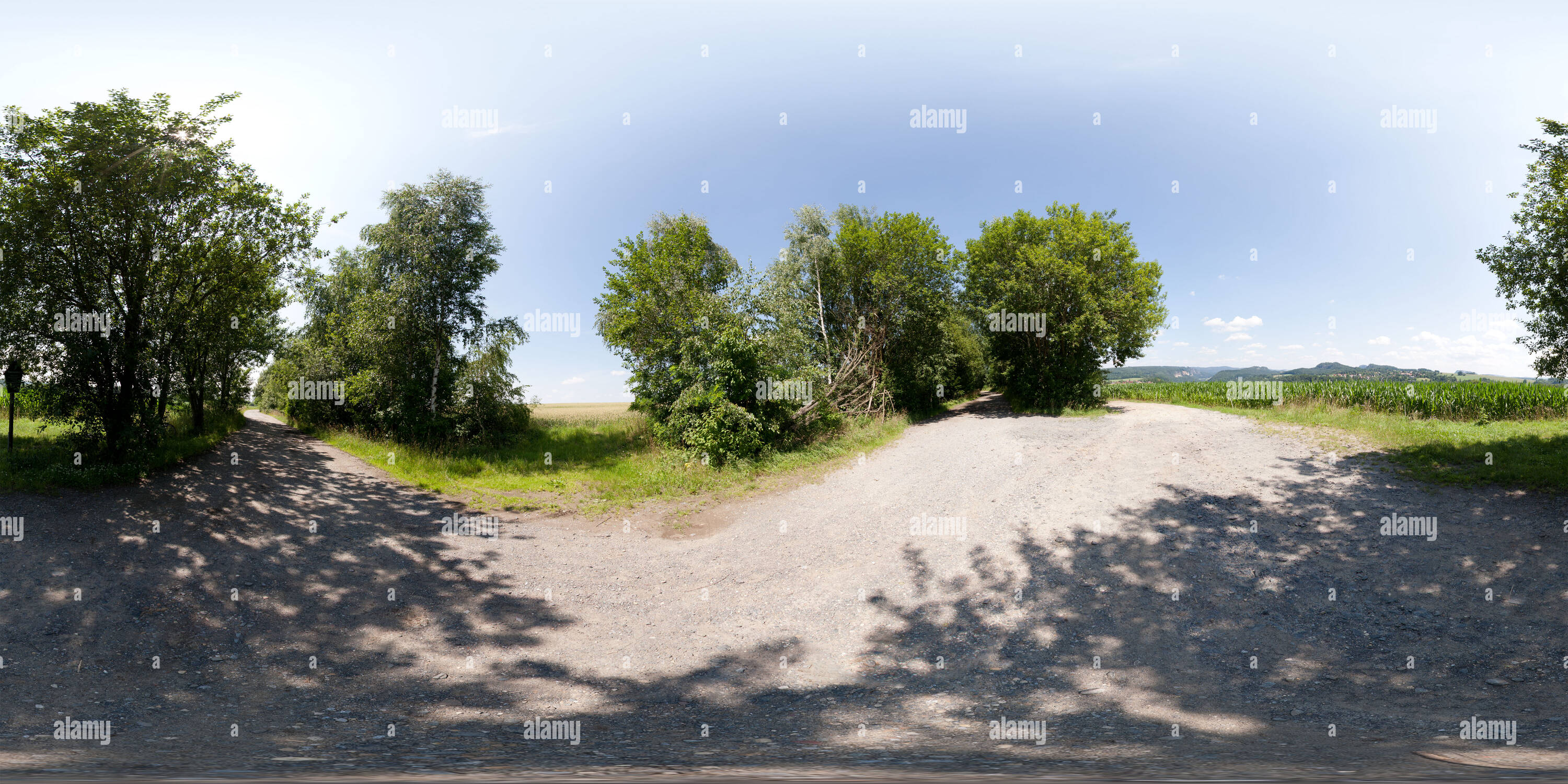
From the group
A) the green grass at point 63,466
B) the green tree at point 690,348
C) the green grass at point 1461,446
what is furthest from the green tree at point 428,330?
the green grass at point 1461,446

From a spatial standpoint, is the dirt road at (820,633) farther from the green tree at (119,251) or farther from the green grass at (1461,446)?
the green tree at (119,251)

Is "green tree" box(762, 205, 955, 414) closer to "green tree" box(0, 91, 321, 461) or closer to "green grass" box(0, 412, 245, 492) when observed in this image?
"green tree" box(0, 91, 321, 461)

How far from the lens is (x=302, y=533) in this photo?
9117 millimetres

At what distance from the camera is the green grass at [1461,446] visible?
29.6ft

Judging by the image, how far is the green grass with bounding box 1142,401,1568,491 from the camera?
9016 millimetres

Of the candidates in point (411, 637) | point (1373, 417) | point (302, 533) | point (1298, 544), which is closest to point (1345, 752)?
point (1298, 544)

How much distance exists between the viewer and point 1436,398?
68.4ft

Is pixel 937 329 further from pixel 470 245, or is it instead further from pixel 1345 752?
pixel 1345 752

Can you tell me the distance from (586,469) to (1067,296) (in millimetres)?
19555

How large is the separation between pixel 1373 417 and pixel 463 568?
71.7 feet

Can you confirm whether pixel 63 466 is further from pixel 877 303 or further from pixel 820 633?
pixel 877 303

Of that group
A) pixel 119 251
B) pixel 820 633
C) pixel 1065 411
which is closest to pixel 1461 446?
pixel 1065 411

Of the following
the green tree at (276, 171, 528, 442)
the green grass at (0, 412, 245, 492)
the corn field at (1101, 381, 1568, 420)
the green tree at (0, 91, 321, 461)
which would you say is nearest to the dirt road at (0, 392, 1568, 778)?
the green grass at (0, 412, 245, 492)

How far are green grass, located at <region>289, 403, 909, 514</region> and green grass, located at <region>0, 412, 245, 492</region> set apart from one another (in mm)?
4142
